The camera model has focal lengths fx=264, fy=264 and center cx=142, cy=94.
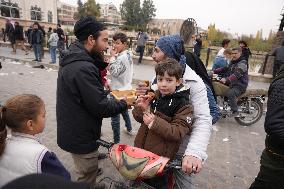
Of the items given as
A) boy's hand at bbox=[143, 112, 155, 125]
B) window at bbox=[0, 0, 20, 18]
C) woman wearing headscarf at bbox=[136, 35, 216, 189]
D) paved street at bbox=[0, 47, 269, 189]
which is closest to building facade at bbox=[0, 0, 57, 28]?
window at bbox=[0, 0, 20, 18]

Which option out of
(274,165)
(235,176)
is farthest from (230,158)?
(274,165)

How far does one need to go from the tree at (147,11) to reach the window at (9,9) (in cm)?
5157

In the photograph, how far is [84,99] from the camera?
8.29 feet

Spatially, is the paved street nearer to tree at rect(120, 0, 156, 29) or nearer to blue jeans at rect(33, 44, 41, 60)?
blue jeans at rect(33, 44, 41, 60)

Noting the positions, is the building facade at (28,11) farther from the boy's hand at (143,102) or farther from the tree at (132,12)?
the tree at (132,12)

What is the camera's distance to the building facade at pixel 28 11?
1441 inches

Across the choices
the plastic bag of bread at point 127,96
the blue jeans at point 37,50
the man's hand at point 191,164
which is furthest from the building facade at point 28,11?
the man's hand at point 191,164

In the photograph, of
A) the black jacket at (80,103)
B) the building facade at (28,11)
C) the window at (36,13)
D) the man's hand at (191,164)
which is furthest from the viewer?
the window at (36,13)

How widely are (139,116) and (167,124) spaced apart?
0.30 meters

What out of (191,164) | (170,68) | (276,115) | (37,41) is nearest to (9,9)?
(37,41)

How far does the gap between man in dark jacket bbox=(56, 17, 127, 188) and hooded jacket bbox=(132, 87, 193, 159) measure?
51 centimetres

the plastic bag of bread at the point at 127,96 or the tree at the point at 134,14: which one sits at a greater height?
the tree at the point at 134,14

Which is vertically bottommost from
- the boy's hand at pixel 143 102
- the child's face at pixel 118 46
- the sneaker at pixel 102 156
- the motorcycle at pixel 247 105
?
the sneaker at pixel 102 156

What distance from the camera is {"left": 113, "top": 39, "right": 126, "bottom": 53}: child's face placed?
14.9 feet
